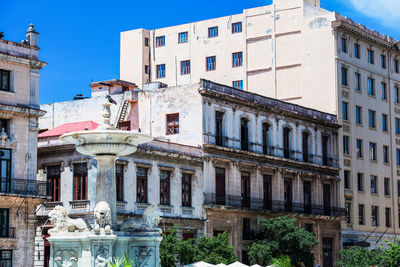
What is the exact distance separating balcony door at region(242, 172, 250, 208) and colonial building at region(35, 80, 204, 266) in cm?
383

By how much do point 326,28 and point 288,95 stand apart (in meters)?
5.12

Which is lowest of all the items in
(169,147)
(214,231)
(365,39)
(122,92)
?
(214,231)

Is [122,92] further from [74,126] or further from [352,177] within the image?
[352,177]

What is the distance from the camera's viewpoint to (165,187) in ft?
139

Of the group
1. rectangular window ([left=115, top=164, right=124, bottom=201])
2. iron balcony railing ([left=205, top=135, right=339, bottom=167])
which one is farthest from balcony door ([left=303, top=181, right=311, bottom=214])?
rectangular window ([left=115, top=164, right=124, bottom=201])

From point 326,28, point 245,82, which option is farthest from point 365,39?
point 245,82

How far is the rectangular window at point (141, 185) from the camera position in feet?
134

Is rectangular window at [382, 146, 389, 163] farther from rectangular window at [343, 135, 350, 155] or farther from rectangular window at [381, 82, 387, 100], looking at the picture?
rectangular window at [343, 135, 350, 155]

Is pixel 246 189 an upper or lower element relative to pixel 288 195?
upper

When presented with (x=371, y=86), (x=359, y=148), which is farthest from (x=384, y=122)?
(x=359, y=148)

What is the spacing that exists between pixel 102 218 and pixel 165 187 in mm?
19339

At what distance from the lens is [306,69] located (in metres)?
55.6

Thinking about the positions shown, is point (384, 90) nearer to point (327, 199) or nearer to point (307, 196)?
point (327, 199)

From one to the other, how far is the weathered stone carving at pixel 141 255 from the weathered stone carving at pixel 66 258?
1.78 m
